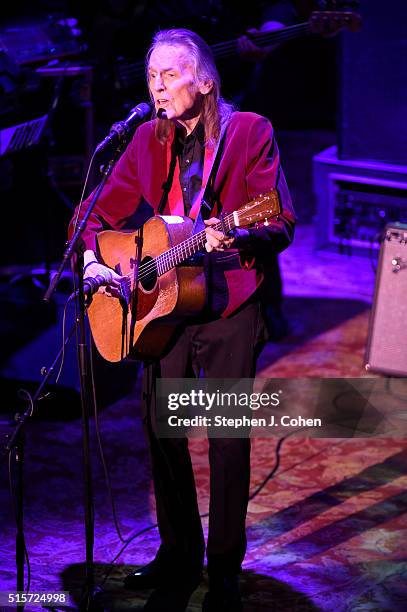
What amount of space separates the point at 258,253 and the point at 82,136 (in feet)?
14.5

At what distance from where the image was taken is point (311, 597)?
416 centimetres

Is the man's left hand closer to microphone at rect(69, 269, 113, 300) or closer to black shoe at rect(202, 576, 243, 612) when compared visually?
microphone at rect(69, 269, 113, 300)

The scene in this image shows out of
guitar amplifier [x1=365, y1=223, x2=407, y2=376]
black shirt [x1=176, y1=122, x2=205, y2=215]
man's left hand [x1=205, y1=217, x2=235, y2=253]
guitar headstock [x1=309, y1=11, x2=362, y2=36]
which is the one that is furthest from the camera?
guitar headstock [x1=309, y1=11, x2=362, y2=36]

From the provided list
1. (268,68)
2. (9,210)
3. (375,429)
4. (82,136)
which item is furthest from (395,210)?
(268,68)

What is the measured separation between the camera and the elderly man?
367cm

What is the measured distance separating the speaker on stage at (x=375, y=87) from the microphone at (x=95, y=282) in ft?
11.8

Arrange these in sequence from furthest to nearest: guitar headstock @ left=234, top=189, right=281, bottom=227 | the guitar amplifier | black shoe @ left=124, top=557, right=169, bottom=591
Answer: the guitar amplifier, black shoe @ left=124, top=557, right=169, bottom=591, guitar headstock @ left=234, top=189, right=281, bottom=227

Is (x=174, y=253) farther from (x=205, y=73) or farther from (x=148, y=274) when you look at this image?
(x=205, y=73)

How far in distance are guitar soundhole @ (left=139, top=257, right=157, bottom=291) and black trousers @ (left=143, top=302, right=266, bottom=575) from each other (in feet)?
0.73

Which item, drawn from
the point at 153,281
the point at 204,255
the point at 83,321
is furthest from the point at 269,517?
the point at 83,321

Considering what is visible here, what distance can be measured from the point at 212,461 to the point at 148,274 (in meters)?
0.76

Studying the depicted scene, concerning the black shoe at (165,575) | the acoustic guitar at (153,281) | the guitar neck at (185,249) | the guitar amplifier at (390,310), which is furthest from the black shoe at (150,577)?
the guitar amplifier at (390,310)

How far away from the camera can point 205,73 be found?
3.70m

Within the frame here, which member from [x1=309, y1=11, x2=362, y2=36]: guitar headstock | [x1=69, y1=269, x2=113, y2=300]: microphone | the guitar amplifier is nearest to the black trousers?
[x1=69, y1=269, x2=113, y2=300]: microphone
